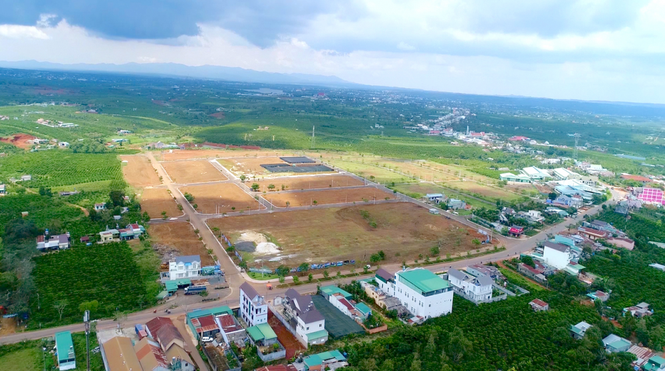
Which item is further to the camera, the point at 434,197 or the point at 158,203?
the point at 434,197

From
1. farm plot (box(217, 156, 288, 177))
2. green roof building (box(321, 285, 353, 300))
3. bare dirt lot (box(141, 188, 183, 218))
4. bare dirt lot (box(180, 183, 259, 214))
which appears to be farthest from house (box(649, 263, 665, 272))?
farm plot (box(217, 156, 288, 177))

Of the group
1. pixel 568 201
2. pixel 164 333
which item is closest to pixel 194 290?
pixel 164 333

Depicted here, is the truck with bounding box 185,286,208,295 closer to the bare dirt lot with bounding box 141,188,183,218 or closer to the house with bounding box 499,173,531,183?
the bare dirt lot with bounding box 141,188,183,218

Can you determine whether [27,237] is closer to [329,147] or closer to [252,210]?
[252,210]

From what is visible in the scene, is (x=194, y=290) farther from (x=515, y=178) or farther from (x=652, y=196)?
(x=652, y=196)

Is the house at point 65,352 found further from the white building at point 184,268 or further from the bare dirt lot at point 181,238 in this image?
the bare dirt lot at point 181,238
